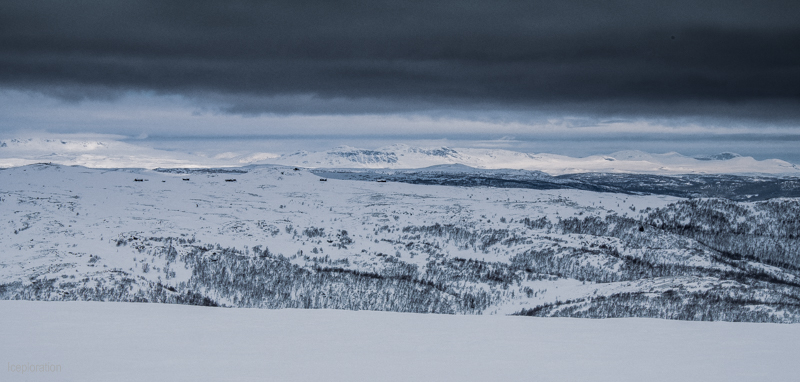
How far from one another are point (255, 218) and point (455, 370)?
136 ft

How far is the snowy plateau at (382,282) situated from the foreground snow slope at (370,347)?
0.05 meters

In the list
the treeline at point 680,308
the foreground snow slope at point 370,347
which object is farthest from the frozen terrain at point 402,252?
the foreground snow slope at point 370,347

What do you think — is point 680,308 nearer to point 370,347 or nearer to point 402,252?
point 370,347

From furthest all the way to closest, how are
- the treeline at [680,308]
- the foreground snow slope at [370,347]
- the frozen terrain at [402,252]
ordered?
the frozen terrain at [402,252]
the treeline at [680,308]
the foreground snow slope at [370,347]

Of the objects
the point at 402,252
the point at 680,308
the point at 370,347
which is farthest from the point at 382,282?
the point at 370,347

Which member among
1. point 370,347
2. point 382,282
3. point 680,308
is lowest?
point 382,282

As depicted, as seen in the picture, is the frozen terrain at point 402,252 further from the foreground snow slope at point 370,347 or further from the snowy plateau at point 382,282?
the foreground snow slope at point 370,347

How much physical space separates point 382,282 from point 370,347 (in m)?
19.8

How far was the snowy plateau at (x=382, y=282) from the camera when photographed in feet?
27.9

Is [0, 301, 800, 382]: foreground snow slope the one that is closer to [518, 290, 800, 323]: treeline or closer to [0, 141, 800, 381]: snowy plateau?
[0, 141, 800, 381]: snowy plateau

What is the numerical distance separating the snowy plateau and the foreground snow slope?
0.18 ft

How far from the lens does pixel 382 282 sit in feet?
95.1

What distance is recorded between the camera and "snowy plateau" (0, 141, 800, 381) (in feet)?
27.9

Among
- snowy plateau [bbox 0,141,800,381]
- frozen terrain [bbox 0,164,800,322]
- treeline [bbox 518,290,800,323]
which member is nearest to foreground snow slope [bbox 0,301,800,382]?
snowy plateau [bbox 0,141,800,381]
